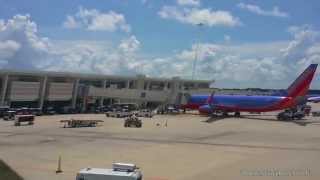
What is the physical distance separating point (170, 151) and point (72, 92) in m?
86.0

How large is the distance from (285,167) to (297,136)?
28406mm

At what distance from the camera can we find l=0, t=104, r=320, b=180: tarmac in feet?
120

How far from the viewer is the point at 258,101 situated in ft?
350

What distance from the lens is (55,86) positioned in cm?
12562

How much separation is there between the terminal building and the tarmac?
41.8m

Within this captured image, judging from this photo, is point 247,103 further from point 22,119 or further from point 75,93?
point 22,119

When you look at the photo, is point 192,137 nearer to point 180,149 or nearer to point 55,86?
point 180,149

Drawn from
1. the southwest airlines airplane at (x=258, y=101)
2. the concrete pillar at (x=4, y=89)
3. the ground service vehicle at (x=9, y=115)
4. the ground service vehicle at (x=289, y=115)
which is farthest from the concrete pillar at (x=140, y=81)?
the ground service vehicle at (x=289, y=115)

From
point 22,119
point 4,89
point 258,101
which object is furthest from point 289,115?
point 4,89

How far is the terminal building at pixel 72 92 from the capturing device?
11406 centimetres

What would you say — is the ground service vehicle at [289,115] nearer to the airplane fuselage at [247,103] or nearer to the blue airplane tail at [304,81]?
the airplane fuselage at [247,103]

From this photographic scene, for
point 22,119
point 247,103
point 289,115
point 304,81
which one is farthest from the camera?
point 247,103

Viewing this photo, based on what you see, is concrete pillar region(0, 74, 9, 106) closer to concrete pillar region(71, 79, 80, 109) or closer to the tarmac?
concrete pillar region(71, 79, 80, 109)

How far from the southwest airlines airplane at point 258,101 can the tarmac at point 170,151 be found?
2532cm
